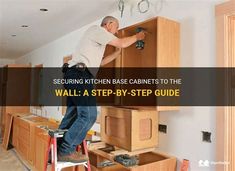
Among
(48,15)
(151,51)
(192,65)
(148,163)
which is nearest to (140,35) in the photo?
(151,51)

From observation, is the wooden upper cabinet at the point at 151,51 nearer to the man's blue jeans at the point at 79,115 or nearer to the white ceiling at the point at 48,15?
the man's blue jeans at the point at 79,115

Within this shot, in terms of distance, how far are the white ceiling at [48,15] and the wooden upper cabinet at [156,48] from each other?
0.64 metres

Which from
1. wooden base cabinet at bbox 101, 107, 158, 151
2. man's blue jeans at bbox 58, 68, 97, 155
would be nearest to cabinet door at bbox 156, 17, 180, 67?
wooden base cabinet at bbox 101, 107, 158, 151

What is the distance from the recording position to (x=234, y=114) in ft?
6.53

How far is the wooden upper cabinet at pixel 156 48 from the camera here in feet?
7.22

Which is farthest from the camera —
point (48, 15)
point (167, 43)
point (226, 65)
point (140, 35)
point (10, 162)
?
point (10, 162)

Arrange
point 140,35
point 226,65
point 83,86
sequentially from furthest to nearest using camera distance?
1. point 140,35
2. point 83,86
3. point 226,65

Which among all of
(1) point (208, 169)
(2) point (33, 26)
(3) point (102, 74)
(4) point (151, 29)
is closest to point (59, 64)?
(2) point (33, 26)

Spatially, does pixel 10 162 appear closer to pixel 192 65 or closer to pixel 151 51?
pixel 151 51

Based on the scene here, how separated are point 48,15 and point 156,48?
1841 millimetres

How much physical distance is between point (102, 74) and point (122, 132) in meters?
0.76

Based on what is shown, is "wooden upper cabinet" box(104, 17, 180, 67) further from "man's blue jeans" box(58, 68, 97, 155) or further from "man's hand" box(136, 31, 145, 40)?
"man's blue jeans" box(58, 68, 97, 155)

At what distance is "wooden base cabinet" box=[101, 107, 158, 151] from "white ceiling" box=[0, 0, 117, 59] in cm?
132

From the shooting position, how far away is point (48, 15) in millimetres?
3369
